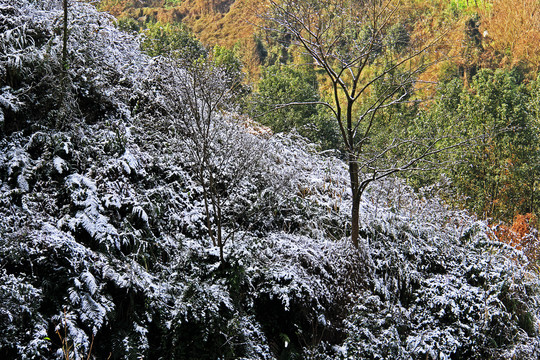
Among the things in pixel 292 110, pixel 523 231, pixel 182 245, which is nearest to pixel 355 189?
pixel 182 245

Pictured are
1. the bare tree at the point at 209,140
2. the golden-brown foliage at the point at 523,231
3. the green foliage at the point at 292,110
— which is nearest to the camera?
the bare tree at the point at 209,140

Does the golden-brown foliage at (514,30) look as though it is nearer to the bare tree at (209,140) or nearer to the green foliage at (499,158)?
the green foliage at (499,158)

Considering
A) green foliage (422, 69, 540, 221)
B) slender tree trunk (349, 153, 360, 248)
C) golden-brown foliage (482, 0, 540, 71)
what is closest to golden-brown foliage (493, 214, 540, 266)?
green foliage (422, 69, 540, 221)

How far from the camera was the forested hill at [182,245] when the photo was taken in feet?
9.62

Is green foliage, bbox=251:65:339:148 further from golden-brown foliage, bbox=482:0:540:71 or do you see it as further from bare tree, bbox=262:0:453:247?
golden-brown foliage, bbox=482:0:540:71

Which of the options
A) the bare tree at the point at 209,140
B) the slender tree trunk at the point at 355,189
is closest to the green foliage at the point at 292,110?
the bare tree at the point at 209,140

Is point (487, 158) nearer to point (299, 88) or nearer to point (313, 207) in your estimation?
point (299, 88)

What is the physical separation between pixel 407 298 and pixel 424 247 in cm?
79

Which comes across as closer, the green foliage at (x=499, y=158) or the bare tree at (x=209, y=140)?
the bare tree at (x=209, y=140)

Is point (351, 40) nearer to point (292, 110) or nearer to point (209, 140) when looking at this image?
point (209, 140)

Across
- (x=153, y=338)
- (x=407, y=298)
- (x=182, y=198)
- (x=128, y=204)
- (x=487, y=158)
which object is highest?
(x=487, y=158)

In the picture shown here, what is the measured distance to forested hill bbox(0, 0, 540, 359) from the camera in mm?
2932

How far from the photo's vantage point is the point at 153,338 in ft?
10.7

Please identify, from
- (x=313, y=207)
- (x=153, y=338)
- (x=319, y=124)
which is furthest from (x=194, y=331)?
(x=319, y=124)
